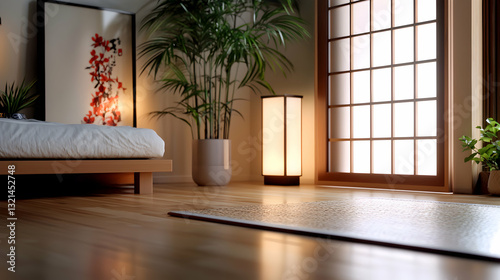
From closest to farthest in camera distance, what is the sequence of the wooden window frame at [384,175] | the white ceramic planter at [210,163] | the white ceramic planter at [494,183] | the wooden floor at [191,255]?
the wooden floor at [191,255], the white ceramic planter at [494,183], the wooden window frame at [384,175], the white ceramic planter at [210,163]

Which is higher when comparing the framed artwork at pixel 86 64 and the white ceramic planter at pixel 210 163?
the framed artwork at pixel 86 64

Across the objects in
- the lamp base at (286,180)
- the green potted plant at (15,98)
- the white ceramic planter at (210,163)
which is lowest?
the lamp base at (286,180)

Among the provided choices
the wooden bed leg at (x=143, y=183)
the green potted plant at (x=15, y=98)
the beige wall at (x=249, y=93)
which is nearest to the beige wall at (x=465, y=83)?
the beige wall at (x=249, y=93)

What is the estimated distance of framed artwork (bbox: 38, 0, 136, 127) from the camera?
4449mm

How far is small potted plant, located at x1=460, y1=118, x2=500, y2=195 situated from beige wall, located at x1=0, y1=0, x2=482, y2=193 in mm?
109

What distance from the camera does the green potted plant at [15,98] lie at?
4184 millimetres

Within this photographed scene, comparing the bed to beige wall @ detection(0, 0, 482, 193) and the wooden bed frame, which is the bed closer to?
the wooden bed frame

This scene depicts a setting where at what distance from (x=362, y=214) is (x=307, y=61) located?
3.00m

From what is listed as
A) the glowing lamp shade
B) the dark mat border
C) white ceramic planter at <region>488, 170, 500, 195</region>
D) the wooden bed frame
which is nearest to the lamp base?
the glowing lamp shade

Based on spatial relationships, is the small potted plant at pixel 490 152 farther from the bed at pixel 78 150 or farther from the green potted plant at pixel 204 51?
the bed at pixel 78 150

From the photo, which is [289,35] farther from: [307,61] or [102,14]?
[102,14]

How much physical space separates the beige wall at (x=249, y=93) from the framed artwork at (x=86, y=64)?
0.12 m

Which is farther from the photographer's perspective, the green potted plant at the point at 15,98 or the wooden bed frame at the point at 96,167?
the green potted plant at the point at 15,98

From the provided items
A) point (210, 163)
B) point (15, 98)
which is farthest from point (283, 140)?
point (15, 98)
